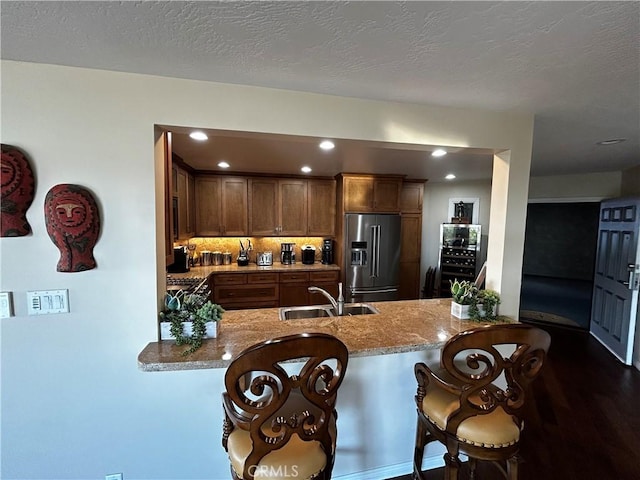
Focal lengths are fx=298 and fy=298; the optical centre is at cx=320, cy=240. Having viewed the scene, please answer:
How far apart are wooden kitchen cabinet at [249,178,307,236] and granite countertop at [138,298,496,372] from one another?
2.53 m

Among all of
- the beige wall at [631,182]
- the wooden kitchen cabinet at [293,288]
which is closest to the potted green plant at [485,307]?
the wooden kitchen cabinet at [293,288]

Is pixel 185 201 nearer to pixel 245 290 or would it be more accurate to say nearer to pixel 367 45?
pixel 245 290

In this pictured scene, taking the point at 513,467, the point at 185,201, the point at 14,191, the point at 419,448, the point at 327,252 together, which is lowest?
the point at 419,448

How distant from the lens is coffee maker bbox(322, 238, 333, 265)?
480cm

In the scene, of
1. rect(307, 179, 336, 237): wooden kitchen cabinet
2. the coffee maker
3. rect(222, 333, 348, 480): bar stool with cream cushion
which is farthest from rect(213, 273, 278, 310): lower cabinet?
rect(222, 333, 348, 480): bar stool with cream cushion

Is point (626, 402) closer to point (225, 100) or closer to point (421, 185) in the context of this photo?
point (421, 185)

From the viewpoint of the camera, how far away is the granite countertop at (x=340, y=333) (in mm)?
1405

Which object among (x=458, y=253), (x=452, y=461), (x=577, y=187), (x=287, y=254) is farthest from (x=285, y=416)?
(x=577, y=187)

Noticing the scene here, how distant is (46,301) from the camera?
1.40 metres

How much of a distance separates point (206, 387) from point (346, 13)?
5.92ft

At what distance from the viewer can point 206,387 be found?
Answer: 1613mm

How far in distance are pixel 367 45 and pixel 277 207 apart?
11.7ft

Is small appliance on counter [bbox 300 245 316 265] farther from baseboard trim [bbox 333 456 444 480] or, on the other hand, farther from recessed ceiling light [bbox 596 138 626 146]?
recessed ceiling light [bbox 596 138 626 146]

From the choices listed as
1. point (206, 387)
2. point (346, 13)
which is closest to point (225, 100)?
point (346, 13)
